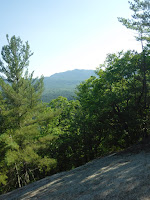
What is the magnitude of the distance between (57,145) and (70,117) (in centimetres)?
426

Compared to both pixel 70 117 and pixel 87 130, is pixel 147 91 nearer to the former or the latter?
pixel 87 130

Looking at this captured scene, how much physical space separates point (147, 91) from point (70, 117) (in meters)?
12.1

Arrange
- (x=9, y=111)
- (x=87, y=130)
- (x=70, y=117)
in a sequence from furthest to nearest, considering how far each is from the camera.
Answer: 1. (x=70, y=117)
2. (x=87, y=130)
3. (x=9, y=111)

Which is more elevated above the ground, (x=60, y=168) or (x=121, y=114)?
(x=121, y=114)

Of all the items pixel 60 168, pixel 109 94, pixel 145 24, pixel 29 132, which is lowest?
pixel 60 168

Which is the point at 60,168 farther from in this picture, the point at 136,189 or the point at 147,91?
the point at 136,189

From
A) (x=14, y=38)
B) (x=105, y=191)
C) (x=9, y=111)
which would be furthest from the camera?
(x=14, y=38)

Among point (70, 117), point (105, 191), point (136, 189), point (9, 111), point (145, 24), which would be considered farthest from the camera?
point (70, 117)

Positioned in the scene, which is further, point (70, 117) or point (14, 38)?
point (70, 117)

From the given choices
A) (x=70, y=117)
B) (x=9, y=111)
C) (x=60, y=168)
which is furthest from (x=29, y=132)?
(x=60, y=168)

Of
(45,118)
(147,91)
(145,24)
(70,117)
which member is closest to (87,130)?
(70,117)

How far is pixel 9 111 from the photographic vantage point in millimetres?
15320

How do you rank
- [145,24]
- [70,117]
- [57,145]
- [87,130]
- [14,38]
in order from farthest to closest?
[70,117]
[57,145]
[87,130]
[14,38]
[145,24]

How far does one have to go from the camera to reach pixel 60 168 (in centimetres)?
2402
